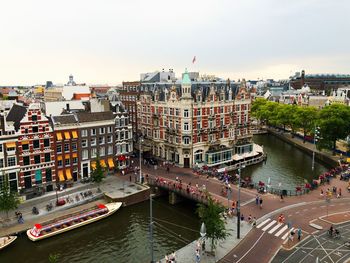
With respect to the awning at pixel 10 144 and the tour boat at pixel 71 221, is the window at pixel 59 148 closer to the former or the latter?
the awning at pixel 10 144

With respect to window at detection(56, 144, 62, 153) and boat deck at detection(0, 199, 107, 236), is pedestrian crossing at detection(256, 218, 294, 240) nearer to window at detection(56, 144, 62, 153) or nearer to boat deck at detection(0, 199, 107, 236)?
boat deck at detection(0, 199, 107, 236)

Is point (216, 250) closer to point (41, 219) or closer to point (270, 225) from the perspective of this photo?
point (270, 225)

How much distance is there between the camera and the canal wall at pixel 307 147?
91863mm

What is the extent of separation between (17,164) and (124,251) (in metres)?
28.6

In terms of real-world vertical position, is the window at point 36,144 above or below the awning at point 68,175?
above

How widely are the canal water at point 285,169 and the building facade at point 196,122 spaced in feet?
22.7

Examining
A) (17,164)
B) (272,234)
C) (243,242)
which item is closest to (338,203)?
(272,234)

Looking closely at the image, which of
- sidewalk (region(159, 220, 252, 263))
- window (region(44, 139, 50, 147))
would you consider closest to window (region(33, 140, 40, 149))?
window (region(44, 139, 50, 147))

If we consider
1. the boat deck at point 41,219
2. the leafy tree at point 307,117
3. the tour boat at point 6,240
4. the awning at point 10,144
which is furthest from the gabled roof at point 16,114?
the leafy tree at point 307,117

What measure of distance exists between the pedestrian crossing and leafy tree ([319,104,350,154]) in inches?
2039

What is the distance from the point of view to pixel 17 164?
6291 cm

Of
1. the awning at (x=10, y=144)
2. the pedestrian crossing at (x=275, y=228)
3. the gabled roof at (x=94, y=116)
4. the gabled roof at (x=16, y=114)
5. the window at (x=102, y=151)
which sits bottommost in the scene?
the pedestrian crossing at (x=275, y=228)

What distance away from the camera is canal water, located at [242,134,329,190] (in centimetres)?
7981

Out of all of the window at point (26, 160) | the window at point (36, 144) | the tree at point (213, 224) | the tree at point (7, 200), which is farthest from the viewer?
the window at point (36, 144)
